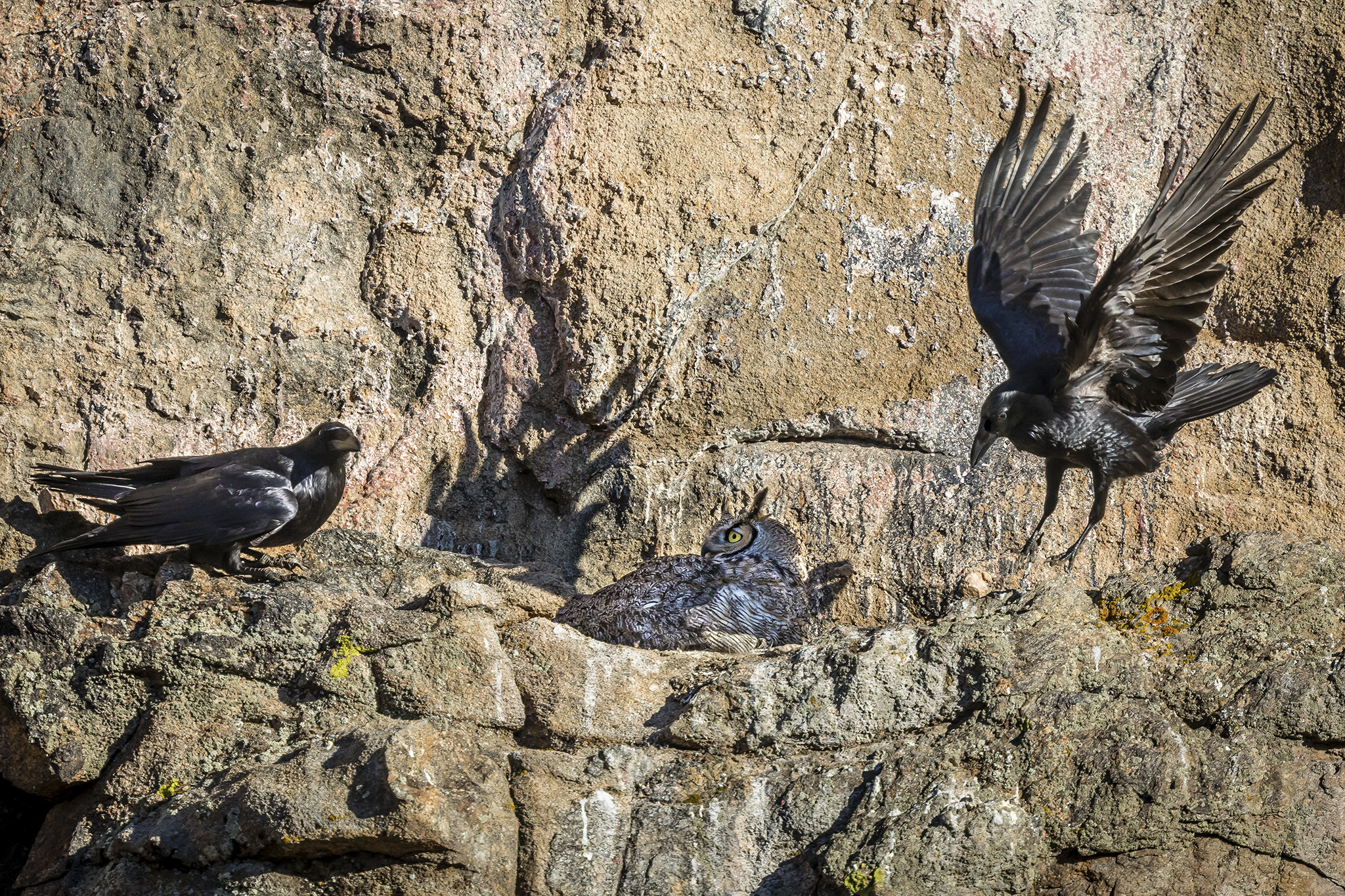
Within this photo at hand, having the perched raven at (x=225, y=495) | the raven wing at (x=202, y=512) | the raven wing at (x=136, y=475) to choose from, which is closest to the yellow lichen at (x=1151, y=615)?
the perched raven at (x=225, y=495)

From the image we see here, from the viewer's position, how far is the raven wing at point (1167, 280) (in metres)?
3.97

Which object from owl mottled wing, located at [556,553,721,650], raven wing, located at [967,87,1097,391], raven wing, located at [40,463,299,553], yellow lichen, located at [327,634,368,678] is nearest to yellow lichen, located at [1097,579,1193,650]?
raven wing, located at [967,87,1097,391]

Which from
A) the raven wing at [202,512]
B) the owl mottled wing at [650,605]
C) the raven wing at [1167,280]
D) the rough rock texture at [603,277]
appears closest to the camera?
the raven wing at [1167,280]

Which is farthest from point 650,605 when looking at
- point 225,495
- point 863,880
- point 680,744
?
point 863,880

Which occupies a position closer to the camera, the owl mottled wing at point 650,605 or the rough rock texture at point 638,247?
the owl mottled wing at point 650,605

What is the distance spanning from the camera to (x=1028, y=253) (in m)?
4.96

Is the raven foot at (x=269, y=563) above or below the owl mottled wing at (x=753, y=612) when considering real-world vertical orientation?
below

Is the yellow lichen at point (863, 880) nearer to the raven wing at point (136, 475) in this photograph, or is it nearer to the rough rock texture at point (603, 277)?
the rough rock texture at point (603, 277)

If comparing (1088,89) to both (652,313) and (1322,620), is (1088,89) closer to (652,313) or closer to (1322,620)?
(652,313)

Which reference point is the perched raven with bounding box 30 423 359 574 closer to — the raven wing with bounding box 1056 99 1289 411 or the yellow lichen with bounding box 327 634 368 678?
the yellow lichen with bounding box 327 634 368 678

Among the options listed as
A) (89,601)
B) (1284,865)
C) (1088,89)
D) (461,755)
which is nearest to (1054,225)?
(1088,89)

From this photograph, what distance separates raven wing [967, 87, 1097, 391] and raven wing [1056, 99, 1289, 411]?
0.45 metres

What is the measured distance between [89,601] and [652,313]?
2.62m

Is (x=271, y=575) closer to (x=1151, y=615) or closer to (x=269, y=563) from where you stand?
(x=269, y=563)
